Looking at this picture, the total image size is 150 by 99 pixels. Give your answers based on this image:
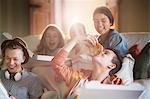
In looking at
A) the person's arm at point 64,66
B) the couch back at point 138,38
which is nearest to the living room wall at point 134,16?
the couch back at point 138,38

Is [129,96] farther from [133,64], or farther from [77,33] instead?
[77,33]

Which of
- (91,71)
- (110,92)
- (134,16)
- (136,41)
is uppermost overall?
(134,16)

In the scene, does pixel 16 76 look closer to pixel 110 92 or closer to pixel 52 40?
pixel 52 40

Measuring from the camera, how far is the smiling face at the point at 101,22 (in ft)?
4.81

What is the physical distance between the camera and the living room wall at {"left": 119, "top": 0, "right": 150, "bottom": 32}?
146 centimetres

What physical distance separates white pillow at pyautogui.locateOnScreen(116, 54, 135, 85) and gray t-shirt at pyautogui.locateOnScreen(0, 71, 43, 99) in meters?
0.41

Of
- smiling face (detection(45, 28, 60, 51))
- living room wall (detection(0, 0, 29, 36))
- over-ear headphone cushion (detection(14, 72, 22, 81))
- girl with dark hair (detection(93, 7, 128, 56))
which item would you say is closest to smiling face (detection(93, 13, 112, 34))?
girl with dark hair (detection(93, 7, 128, 56))

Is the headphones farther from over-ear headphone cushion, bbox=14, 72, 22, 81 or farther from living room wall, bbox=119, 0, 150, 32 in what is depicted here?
living room wall, bbox=119, 0, 150, 32

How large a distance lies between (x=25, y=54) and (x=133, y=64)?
21.3 inches

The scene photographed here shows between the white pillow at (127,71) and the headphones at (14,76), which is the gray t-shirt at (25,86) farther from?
the white pillow at (127,71)

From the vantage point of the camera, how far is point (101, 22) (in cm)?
147


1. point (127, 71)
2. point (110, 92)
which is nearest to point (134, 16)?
point (127, 71)

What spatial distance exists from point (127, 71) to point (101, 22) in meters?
0.28

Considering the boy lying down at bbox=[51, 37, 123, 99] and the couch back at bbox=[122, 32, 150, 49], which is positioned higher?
the couch back at bbox=[122, 32, 150, 49]
